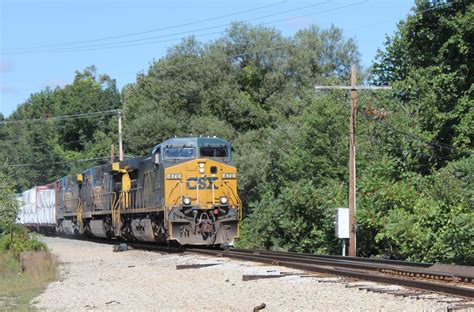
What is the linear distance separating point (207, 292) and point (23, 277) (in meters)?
7.01

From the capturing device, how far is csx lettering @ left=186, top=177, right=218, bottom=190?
23125 millimetres

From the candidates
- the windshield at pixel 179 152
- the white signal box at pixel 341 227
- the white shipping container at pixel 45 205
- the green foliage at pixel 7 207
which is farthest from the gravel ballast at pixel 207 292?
the white shipping container at pixel 45 205

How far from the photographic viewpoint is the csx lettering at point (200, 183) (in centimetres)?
2312

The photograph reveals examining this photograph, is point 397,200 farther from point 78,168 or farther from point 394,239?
point 78,168

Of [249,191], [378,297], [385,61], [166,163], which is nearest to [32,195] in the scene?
[249,191]

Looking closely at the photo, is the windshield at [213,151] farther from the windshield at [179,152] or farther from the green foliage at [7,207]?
the green foliage at [7,207]

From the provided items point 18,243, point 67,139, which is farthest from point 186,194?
point 67,139

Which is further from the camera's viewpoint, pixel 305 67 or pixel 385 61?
pixel 305 67

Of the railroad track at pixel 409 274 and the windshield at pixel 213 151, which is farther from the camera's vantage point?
the windshield at pixel 213 151

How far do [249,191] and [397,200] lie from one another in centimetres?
1844

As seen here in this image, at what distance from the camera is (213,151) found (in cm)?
2412

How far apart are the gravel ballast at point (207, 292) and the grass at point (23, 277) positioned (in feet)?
1.06

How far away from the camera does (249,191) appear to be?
135 ft

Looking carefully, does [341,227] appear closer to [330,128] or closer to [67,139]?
[330,128]
